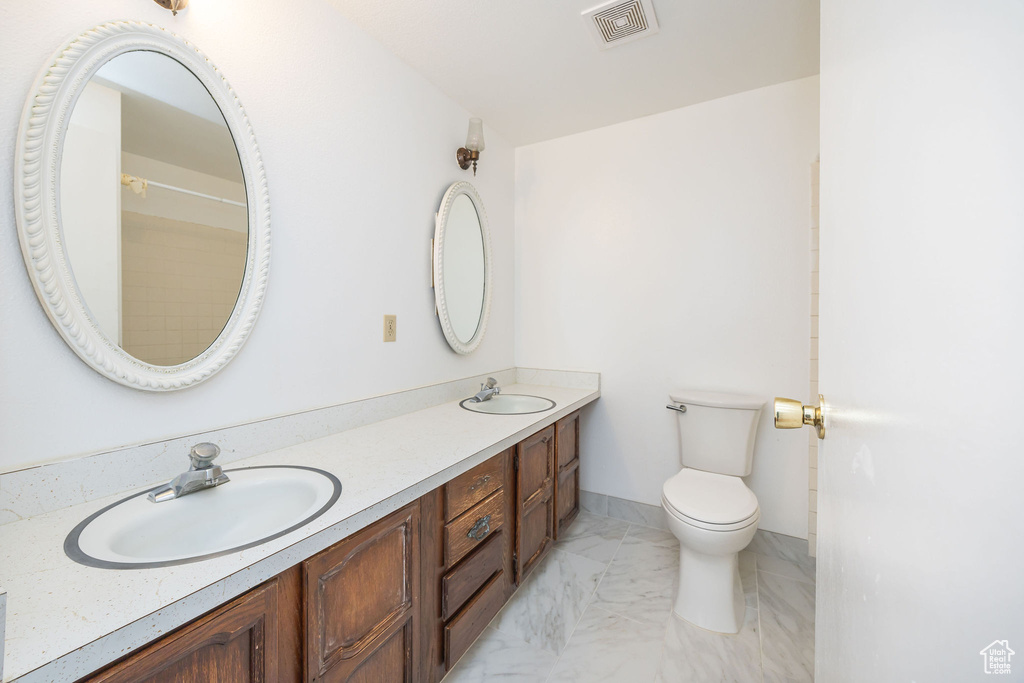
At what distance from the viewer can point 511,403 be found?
2.24 m

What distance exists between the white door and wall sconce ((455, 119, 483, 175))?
5.89 feet

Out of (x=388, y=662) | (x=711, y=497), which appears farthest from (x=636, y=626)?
(x=388, y=662)

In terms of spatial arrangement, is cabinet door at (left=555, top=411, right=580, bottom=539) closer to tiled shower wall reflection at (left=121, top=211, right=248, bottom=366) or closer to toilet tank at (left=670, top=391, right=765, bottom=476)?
toilet tank at (left=670, top=391, right=765, bottom=476)

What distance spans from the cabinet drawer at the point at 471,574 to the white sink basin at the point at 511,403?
27.1 inches

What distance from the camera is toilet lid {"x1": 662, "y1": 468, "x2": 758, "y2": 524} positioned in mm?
1555

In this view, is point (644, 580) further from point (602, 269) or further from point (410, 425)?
point (602, 269)

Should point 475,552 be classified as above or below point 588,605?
above

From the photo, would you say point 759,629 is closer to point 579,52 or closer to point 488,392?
point 488,392

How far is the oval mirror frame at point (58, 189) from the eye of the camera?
840 mm

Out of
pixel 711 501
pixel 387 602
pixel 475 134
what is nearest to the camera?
pixel 387 602

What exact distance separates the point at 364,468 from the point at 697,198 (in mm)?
2063

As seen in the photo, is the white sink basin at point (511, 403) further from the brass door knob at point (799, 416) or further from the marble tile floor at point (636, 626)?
the brass door knob at point (799, 416)

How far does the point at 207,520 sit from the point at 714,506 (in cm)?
166

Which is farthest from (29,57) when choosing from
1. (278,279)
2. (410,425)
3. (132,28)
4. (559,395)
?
(559,395)
